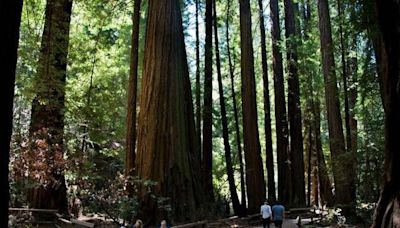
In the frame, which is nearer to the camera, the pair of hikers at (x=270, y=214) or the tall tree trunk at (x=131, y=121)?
the pair of hikers at (x=270, y=214)

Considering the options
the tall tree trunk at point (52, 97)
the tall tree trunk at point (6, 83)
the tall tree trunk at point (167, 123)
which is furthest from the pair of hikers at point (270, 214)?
the tall tree trunk at point (6, 83)

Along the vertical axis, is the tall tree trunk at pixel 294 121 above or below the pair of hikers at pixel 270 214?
above

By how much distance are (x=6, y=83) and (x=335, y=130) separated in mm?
13017

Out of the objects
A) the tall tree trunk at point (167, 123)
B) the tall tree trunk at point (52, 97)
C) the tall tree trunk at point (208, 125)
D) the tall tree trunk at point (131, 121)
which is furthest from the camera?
the tall tree trunk at point (208, 125)

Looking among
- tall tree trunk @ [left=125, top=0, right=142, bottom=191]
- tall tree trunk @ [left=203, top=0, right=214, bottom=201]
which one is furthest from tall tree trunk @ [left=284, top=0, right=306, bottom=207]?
tall tree trunk @ [left=125, top=0, right=142, bottom=191]

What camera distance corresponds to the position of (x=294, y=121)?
898 inches

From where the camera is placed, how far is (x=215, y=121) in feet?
98.8

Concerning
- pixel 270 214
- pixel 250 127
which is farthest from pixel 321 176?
pixel 270 214

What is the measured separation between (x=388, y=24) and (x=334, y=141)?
10034mm

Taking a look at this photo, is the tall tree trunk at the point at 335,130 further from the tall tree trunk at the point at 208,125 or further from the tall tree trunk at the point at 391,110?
the tall tree trunk at the point at 391,110

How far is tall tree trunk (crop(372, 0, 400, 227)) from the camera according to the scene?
4.29 metres

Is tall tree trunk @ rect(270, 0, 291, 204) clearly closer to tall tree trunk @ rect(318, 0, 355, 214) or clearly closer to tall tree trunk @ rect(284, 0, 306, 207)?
tall tree trunk @ rect(284, 0, 306, 207)

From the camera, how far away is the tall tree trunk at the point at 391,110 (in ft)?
14.1

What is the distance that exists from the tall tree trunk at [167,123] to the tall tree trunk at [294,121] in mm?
9632
